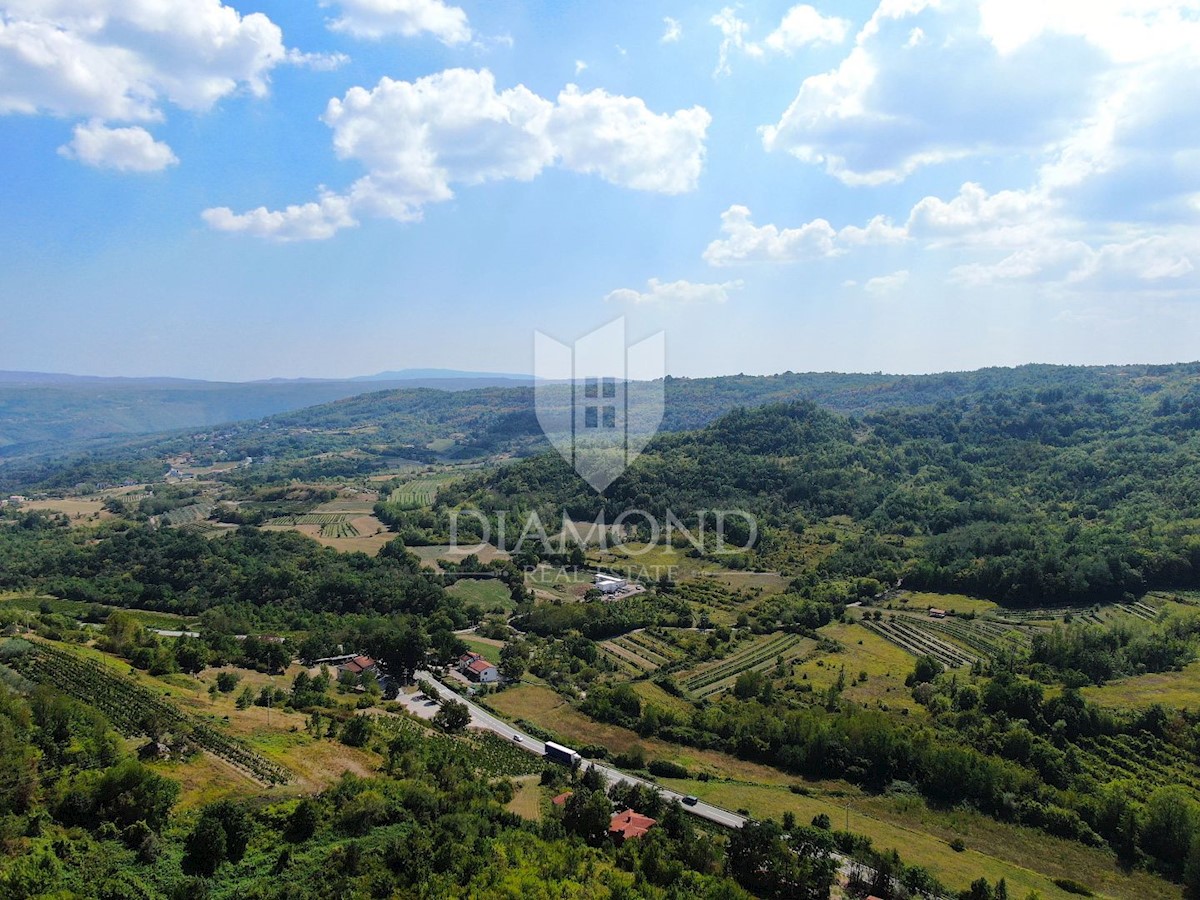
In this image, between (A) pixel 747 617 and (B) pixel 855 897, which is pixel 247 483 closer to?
(A) pixel 747 617

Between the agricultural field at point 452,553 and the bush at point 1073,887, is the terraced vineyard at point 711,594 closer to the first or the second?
the agricultural field at point 452,553

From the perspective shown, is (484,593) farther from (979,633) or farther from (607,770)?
(979,633)

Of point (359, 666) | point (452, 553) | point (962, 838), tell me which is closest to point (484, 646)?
point (359, 666)

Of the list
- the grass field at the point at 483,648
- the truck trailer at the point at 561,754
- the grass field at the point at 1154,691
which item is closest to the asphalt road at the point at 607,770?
the truck trailer at the point at 561,754

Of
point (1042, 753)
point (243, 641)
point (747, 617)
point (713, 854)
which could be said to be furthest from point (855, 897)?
point (243, 641)

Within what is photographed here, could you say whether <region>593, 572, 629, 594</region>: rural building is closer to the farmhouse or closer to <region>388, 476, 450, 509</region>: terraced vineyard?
the farmhouse

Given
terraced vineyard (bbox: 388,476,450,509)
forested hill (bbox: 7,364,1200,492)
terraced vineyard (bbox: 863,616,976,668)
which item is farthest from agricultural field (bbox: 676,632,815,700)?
forested hill (bbox: 7,364,1200,492)
